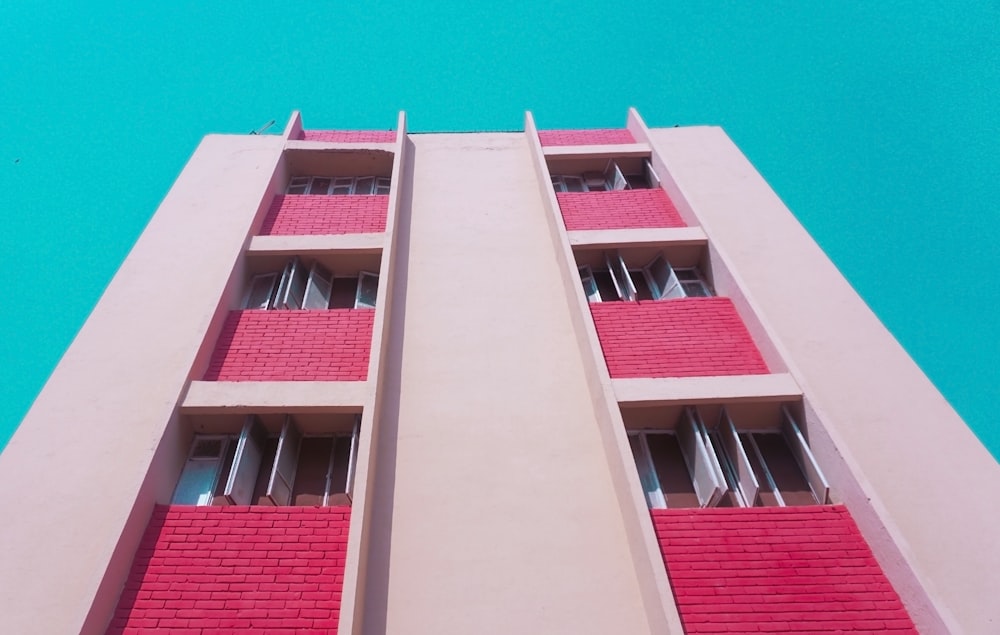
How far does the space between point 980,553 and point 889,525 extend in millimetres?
1462

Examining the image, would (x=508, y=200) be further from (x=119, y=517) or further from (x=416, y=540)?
(x=119, y=517)

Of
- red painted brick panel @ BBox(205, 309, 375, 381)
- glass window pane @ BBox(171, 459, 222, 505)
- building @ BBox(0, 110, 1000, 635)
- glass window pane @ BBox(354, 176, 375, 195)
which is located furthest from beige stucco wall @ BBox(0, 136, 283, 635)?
glass window pane @ BBox(354, 176, 375, 195)

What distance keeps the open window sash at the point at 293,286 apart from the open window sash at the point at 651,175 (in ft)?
24.8

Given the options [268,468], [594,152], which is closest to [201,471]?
[268,468]

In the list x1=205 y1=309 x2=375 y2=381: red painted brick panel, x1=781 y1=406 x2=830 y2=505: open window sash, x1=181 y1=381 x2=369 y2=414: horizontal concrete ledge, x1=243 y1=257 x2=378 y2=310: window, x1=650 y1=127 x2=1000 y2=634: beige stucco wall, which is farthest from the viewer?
x1=243 y1=257 x2=378 y2=310: window

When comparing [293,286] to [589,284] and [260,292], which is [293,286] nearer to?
[260,292]

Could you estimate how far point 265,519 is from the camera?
7266 millimetres

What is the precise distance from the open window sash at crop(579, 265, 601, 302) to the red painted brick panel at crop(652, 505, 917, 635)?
4586 mm

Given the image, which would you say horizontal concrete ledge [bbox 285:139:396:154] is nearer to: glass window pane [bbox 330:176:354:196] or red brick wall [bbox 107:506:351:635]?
glass window pane [bbox 330:176:354:196]

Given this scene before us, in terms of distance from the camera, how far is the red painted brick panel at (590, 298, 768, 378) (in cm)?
905

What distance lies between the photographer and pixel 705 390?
852cm

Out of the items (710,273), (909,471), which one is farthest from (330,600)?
(710,273)

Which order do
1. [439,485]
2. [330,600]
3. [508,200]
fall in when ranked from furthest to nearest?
[508,200]
[439,485]
[330,600]

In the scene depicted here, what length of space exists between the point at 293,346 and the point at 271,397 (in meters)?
1.19
